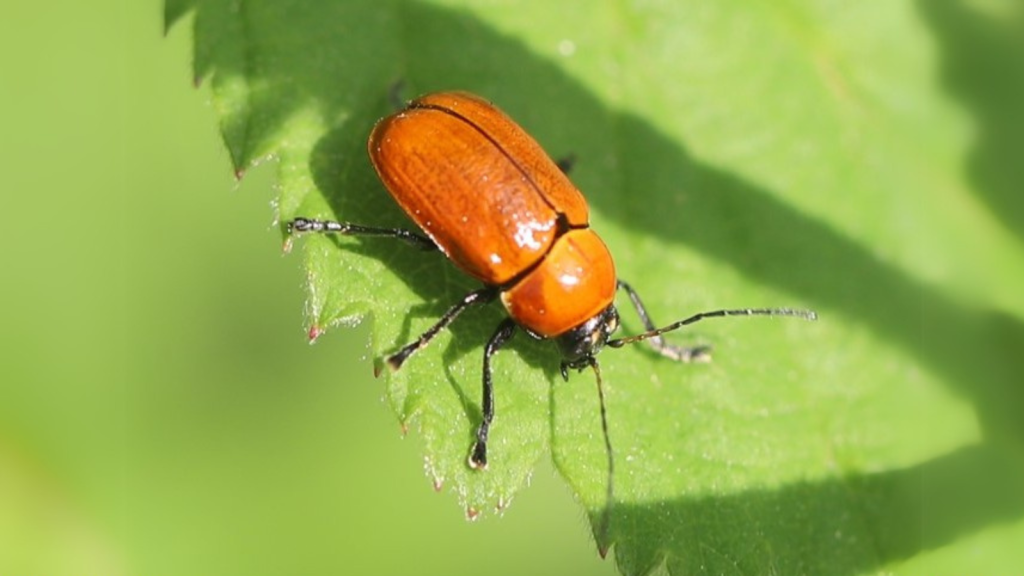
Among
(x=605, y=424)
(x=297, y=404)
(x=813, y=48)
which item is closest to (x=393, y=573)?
(x=297, y=404)

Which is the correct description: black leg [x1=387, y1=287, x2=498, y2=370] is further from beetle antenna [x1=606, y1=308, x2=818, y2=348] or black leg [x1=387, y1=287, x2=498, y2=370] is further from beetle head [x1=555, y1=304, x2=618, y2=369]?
beetle antenna [x1=606, y1=308, x2=818, y2=348]

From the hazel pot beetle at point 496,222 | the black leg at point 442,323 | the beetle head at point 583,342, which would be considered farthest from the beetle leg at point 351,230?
the beetle head at point 583,342

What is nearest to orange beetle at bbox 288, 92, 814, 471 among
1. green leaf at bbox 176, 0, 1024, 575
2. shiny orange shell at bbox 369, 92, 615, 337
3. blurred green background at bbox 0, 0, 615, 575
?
shiny orange shell at bbox 369, 92, 615, 337

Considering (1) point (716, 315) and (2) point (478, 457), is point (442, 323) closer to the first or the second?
(2) point (478, 457)

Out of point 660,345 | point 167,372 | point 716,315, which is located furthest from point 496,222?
point 167,372

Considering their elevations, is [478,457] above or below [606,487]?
above

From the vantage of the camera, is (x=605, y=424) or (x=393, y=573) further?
(x=393, y=573)

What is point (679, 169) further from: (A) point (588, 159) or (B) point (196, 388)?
(B) point (196, 388)
